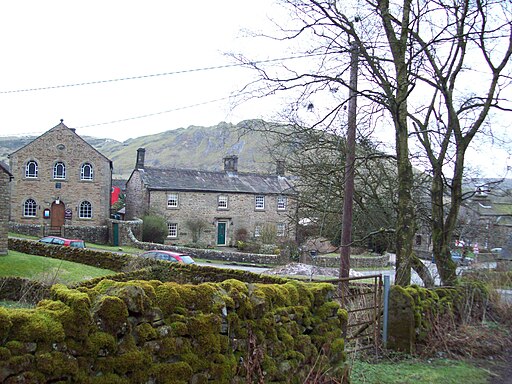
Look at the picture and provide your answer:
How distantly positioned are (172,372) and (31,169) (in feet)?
148

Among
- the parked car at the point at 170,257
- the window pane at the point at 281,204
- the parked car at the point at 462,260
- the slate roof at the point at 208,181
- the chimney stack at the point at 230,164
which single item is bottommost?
the parked car at the point at 170,257

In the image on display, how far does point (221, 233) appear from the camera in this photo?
51.2m

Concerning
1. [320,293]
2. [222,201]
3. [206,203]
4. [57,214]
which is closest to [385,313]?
[320,293]

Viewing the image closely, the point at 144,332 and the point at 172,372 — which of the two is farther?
the point at 172,372

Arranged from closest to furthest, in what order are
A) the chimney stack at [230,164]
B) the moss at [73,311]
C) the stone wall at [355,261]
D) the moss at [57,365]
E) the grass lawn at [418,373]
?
the moss at [57,365] < the moss at [73,311] < the grass lawn at [418,373] < the stone wall at [355,261] < the chimney stack at [230,164]

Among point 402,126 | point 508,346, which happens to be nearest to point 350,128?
point 402,126

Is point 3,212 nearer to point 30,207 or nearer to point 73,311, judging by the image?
point 30,207

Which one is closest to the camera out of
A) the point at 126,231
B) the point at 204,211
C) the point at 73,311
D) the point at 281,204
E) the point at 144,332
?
the point at 73,311

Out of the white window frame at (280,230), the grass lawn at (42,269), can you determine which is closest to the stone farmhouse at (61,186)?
the white window frame at (280,230)

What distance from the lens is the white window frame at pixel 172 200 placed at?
49031 mm

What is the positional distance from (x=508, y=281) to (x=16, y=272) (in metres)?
19.0

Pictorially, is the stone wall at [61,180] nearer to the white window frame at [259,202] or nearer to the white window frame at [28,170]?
the white window frame at [28,170]

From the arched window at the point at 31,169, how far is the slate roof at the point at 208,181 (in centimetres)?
958

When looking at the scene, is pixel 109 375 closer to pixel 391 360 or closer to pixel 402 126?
pixel 391 360
